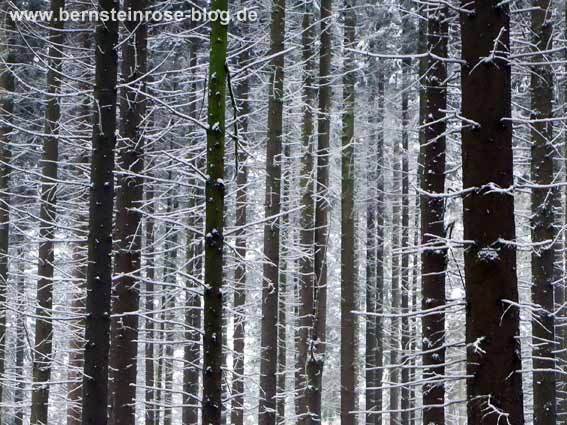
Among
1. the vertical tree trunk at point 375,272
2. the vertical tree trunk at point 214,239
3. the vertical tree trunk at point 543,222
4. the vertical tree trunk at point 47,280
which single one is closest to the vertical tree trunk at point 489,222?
the vertical tree trunk at point 214,239

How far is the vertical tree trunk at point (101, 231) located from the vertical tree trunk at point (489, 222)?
4022mm

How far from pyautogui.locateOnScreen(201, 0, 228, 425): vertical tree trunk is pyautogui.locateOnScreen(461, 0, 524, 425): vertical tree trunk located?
231 centimetres

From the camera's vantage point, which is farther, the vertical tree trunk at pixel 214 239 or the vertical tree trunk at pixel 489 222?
the vertical tree trunk at pixel 214 239

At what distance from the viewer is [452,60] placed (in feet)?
18.0

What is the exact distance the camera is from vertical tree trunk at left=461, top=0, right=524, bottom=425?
16.6 ft

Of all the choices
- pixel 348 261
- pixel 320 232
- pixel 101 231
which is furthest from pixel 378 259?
pixel 101 231

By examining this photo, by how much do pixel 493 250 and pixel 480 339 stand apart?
2.27ft

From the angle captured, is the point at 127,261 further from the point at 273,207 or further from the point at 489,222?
the point at 489,222

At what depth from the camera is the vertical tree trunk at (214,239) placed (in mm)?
6289

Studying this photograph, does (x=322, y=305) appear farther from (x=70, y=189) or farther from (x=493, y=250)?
(x=493, y=250)

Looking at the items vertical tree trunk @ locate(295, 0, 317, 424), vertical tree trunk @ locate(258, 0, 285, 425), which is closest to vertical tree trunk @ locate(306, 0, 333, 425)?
vertical tree trunk @ locate(295, 0, 317, 424)

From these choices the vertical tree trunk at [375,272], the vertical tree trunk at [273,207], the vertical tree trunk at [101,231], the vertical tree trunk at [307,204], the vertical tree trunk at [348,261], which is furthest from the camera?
the vertical tree trunk at [375,272]

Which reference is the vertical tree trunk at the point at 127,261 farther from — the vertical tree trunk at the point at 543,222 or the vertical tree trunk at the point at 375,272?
the vertical tree trunk at the point at 375,272

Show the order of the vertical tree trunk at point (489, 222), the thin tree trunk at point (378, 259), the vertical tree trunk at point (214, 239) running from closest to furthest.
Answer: the vertical tree trunk at point (489, 222)
the vertical tree trunk at point (214, 239)
the thin tree trunk at point (378, 259)
